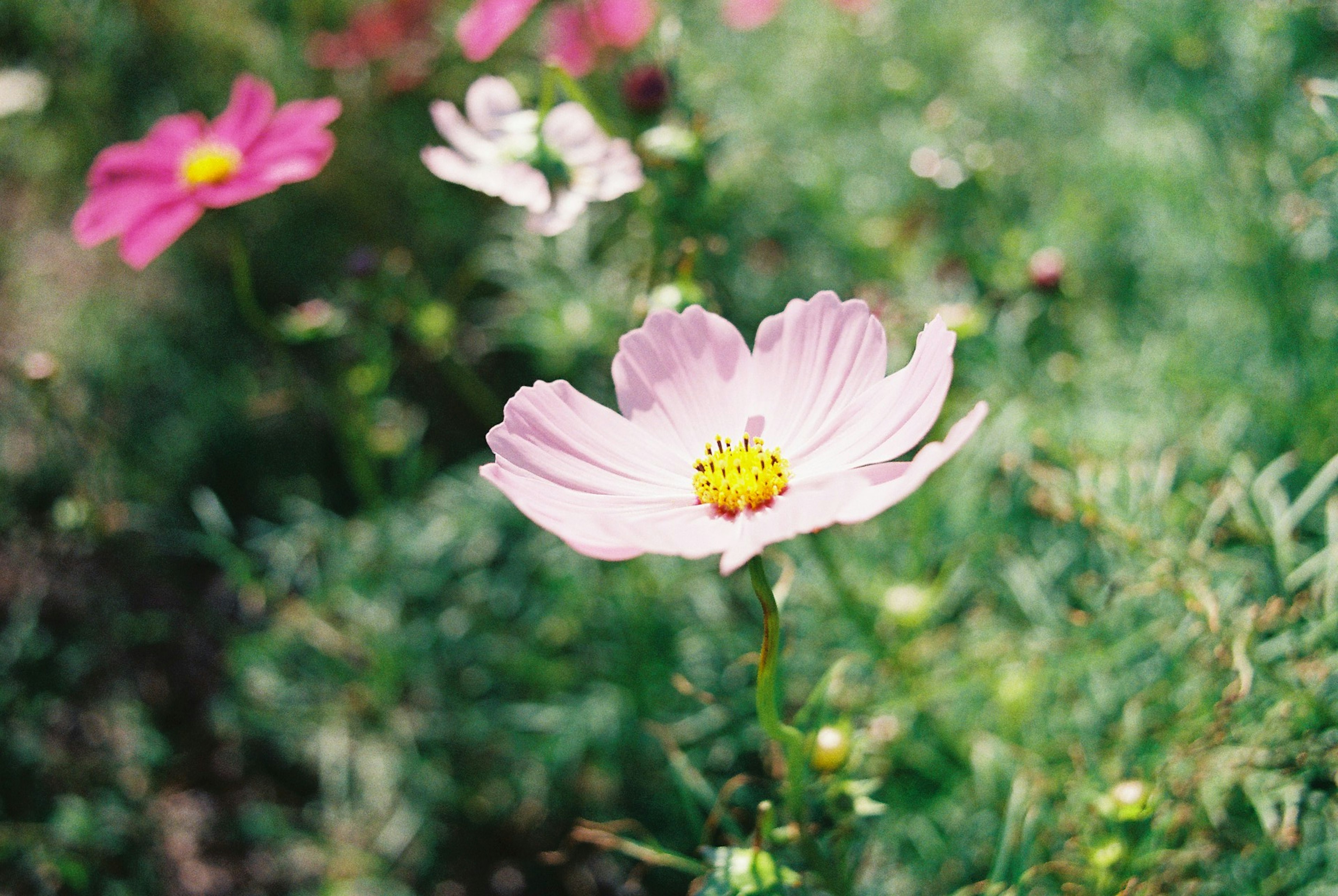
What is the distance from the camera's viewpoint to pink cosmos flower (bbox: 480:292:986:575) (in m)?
0.55

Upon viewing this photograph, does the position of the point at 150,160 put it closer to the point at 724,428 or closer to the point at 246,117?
the point at 246,117

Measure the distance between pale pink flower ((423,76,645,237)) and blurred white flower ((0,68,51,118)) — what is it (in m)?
1.12

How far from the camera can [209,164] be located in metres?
1.05

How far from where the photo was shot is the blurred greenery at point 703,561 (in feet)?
2.94

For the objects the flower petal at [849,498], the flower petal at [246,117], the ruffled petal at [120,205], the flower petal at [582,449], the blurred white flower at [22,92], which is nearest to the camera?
the flower petal at [849,498]

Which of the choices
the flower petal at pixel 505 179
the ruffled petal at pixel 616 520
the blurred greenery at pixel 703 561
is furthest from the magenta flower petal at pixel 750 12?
the ruffled petal at pixel 616 520

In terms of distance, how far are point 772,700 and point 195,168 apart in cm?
90

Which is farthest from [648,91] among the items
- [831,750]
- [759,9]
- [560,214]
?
[759,9]

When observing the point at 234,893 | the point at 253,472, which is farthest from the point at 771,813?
the point at 253,472

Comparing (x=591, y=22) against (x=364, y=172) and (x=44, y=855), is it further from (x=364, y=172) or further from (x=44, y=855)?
(x=44, y=855)

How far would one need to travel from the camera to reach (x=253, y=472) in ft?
5.59

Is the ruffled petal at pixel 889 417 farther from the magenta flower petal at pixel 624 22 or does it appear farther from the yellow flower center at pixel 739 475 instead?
the magenta flower petal at pixel 624 22

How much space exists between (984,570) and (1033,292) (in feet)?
1.19

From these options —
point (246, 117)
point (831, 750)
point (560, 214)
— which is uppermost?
A: point (246, 117)
